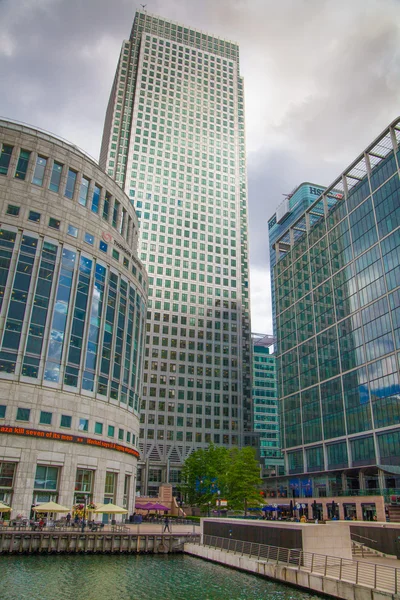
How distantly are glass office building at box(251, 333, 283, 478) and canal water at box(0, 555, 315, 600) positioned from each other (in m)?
133

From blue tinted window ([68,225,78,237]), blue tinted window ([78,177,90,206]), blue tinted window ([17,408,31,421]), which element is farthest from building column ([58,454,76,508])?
blue tinted window ([78,177,90,206])

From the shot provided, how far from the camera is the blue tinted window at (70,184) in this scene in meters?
65.6

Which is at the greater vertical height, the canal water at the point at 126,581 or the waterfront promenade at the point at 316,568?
the waterfront promenade at the point at 316,568

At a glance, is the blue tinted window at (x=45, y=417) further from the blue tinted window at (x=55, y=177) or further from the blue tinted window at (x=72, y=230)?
the blue tinted window at (x=55, y=177)

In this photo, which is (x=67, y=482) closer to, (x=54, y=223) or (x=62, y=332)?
(x=62, y=332)

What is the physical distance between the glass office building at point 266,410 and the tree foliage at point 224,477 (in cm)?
7589

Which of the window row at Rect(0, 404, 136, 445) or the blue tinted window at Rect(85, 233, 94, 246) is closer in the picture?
the window row at Rect(0, 404, 136, 445)

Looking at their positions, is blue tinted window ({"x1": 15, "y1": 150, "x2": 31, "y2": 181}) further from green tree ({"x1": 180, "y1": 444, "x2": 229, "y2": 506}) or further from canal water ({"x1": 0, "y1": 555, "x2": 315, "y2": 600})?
green tree ({"x1": 180, "y1": 444, "x2": 229, "y2": 506})

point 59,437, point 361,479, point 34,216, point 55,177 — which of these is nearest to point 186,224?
point 55,177

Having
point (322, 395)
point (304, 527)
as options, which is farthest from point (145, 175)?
point (304, 527)

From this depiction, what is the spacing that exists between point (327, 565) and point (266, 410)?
148 meters

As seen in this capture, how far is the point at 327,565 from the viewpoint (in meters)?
27.7

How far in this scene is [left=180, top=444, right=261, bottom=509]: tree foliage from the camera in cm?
7056

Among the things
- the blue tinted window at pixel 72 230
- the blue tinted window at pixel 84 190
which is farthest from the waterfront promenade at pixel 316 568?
the blue tinted window at pixel 84 190
